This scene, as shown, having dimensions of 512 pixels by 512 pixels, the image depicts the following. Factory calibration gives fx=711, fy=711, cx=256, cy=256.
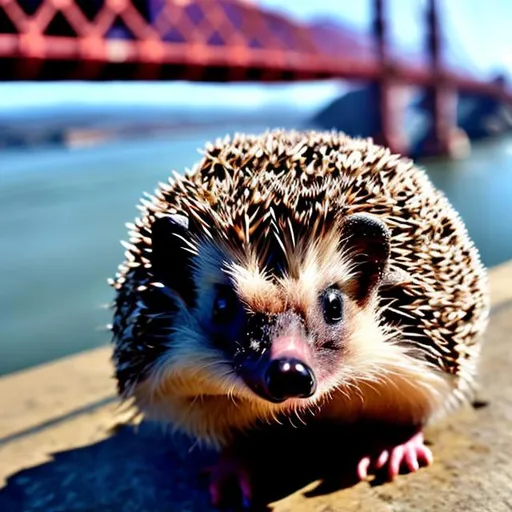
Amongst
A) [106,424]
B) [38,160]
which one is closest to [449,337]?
[106,424]

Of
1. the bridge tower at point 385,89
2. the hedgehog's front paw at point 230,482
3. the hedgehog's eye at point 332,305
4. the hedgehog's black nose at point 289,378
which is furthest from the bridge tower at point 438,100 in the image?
the hedgehog's black nose at point 289,378

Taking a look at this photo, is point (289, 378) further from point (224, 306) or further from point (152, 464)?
point (152, 464)

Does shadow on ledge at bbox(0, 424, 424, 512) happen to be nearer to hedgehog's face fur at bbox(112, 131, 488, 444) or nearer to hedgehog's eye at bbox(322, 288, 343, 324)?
hedgehog's face fur at bbox(112, 131, 488, 444)

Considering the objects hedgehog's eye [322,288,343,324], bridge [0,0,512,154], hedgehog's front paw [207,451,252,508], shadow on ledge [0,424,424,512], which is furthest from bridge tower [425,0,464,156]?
hedgehog's eye [322,288,343,324]

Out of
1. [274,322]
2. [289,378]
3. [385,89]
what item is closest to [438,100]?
[385,89]

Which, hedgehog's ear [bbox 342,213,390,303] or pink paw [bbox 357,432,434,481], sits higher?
hedgehog's ear [bbox 342,213,390,303]

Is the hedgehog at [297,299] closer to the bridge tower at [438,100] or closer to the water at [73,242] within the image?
the water at [73,242]

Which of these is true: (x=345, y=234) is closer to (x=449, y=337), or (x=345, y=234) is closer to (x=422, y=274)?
(x=422, y=274)
